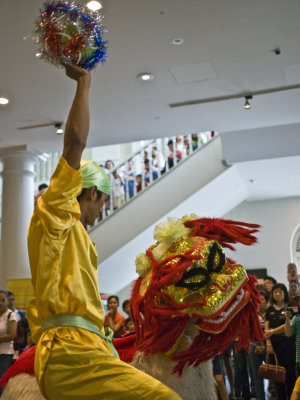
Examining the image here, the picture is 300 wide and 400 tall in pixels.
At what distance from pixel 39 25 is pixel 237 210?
41.6 ft

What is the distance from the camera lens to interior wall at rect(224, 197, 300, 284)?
1364 cm

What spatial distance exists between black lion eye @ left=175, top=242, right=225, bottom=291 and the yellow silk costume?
1.34 feet

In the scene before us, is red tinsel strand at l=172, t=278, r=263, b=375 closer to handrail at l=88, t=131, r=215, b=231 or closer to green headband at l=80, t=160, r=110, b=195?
green headband at l=80, t=160, r=110, b=195

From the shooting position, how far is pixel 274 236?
13.8m

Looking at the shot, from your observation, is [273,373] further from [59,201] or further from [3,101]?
[3,101]

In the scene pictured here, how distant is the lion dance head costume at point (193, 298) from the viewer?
1991 millimetres

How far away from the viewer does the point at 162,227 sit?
2223 millimetres

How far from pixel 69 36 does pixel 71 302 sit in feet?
2.88

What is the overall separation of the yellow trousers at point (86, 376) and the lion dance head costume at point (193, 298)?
1.32ft

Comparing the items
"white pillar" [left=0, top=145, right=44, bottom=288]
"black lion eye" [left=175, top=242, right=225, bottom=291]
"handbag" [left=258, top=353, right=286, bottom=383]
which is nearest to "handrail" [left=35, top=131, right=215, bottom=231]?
"white pillar" [left=0, top=145, right=44, bottom=288]

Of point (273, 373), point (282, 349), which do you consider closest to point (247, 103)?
point (282, 349)

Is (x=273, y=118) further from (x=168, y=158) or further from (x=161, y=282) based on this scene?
(x=161, y=282)

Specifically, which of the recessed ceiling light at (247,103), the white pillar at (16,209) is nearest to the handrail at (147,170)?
the white pillar at (16,209)

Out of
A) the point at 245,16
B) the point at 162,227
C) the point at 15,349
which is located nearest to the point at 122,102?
the point at 245,16
